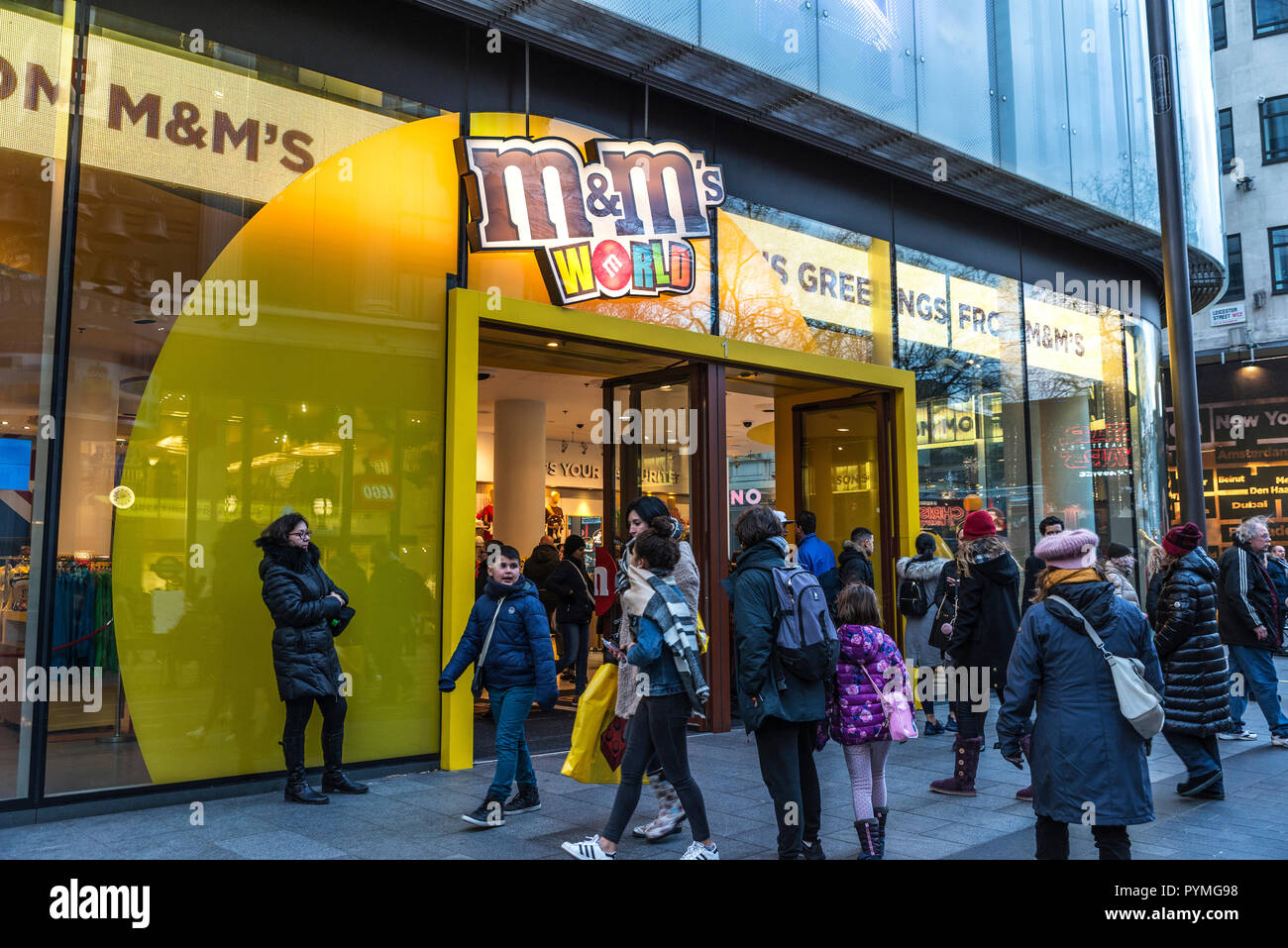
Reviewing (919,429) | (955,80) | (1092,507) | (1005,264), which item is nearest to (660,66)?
(955,80)

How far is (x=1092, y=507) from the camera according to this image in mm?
15383

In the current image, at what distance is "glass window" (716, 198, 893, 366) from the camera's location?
1062 centimetres

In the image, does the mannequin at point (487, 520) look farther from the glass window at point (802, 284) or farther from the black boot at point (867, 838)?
the black boot at point (867, 838)

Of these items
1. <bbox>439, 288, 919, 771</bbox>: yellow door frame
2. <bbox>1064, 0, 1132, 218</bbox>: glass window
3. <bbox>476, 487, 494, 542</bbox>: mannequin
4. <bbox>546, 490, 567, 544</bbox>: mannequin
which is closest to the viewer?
<bbox>439, 288, 919, 771</bbox>: yellow door frame

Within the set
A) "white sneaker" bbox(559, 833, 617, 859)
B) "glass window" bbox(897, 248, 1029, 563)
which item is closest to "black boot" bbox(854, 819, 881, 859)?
"white sneaker" bbox(559, 833, 617, 859)

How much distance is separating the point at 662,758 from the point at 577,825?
134cm

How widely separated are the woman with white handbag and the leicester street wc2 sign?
5.38 meters

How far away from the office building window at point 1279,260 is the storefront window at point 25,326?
93.3ft

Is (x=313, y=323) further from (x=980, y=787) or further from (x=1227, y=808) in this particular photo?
(x=1227, y=808)

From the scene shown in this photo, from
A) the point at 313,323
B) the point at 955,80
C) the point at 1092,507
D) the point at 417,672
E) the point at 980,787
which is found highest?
the point at 955,80

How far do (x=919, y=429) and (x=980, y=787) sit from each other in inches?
224

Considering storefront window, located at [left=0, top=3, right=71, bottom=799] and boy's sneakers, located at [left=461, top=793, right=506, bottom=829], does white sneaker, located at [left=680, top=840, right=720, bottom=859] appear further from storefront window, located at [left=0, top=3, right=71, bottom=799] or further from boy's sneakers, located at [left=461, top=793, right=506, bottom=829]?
storefront window, located at [left=0, top=3, right=71, bottom=799]

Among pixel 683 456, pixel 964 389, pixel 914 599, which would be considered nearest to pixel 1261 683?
pixel 914 599

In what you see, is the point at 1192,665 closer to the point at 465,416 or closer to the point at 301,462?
the point at 465,416
